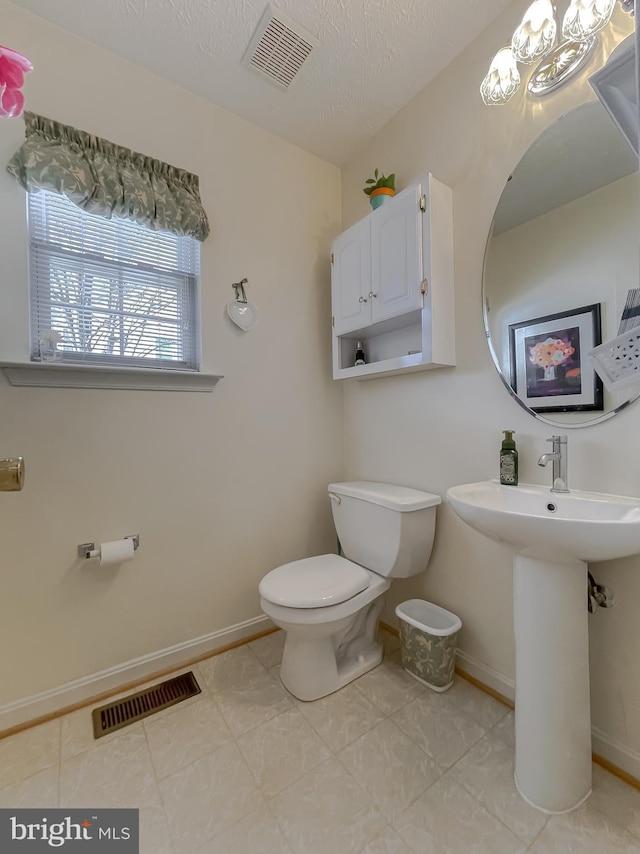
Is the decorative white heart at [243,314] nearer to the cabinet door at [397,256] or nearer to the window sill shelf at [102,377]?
the window sill shelf at [102,377]

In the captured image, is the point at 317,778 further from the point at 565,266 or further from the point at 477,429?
the point at 565,266

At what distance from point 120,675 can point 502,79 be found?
2.65m

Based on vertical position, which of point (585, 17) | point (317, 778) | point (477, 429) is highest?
A: point (585, 17)

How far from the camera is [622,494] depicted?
1098 millimetres

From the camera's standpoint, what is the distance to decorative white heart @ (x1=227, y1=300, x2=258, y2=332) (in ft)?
5.71

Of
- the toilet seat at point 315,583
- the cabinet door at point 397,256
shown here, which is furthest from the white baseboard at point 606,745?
the cabinet door at point 397,256

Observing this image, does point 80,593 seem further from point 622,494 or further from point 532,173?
point 532,173

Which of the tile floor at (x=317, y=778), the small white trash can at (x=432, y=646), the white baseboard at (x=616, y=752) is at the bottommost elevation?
the tile floor at (x=317, y=778)

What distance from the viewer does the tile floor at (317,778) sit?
3.13ft

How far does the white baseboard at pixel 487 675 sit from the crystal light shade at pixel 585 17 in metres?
2.13

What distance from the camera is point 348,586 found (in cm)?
143

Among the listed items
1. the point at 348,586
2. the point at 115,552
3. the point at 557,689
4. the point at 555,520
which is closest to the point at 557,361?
the point at 555,520

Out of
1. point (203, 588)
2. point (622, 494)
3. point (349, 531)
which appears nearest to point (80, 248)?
point (203, 588)

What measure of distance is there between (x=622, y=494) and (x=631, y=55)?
3.38 feet
